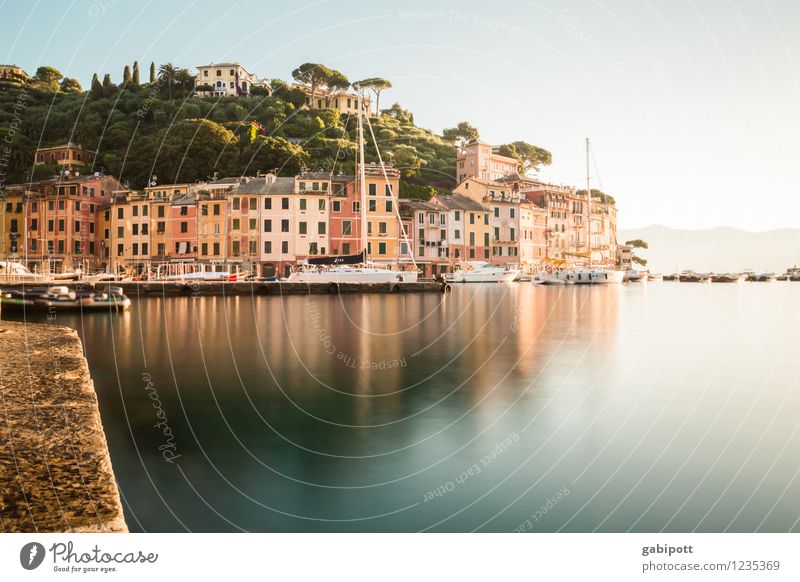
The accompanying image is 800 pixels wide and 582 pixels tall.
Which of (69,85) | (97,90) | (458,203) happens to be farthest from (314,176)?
(69,85)

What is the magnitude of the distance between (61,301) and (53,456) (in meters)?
28.1

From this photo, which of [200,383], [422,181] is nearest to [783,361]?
[200,383]

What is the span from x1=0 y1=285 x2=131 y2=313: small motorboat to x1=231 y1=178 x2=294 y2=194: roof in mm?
26057

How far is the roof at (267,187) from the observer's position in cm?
5659

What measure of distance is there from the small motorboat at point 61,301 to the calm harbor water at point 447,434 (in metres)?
10.5

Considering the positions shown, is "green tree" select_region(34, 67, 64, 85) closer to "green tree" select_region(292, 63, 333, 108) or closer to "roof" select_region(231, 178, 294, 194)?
"green tree" select_region(292, 63, 333, 108)

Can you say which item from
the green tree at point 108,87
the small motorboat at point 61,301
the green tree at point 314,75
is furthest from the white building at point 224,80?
the small motorboat at point 61,301

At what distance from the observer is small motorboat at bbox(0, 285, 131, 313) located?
28.7 meters

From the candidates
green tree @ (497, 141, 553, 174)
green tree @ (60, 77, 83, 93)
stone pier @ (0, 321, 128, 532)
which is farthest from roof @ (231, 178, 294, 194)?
green tree @ (60, 77, 83, 93)

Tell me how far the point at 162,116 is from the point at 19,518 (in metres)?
79.0

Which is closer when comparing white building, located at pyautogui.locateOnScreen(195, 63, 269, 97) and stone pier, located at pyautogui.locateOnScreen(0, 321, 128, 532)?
stone pier, located at pyautogui.locateOnScreen(0, 321, 128, 532)

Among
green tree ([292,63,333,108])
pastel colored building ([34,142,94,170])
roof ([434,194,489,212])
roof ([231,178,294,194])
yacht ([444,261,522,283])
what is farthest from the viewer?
green tree ([292,63,333,108])

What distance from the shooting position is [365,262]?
50.0 meters

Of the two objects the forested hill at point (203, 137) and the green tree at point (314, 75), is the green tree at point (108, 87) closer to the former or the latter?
the forested hill at point (203, 137)
